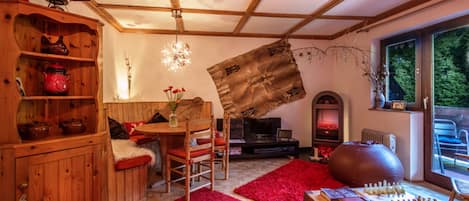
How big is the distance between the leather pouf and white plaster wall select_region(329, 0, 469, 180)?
61 centimetres

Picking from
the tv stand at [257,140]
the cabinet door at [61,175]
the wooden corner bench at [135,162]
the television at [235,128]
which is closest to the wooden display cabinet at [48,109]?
the cabinet door at [61,175]

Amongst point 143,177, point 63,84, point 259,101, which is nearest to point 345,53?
point 259,101

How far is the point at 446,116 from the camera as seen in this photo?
331cm

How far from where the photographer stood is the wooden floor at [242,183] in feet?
10.1

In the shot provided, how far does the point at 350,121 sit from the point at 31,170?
4657 millimetres

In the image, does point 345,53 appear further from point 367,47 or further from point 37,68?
point 37,68

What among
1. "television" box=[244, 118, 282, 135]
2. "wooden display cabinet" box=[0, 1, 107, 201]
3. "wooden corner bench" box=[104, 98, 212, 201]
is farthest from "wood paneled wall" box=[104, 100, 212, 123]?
"wooden display cabinet" box=[0, 1, 107, 201]

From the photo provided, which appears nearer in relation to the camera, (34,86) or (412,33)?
(34,86)

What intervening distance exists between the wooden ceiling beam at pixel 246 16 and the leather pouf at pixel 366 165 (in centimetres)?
212

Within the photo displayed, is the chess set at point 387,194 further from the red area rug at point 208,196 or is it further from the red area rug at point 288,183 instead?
the red area rug at point 208,196

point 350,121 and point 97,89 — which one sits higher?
point 97,89

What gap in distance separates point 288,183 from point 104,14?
3.39m

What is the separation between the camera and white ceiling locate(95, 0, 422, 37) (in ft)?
10.9

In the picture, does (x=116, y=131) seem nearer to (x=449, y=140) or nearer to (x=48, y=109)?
(x=48, y=109)
